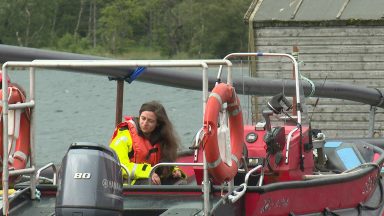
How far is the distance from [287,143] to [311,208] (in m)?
0.57

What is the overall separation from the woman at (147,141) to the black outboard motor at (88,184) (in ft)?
5.31

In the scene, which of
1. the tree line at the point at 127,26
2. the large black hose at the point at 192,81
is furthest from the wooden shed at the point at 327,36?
the tree line at the point at 127,26

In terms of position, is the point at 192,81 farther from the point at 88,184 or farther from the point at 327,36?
the point at 327,36

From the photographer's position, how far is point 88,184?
7105 millimetres

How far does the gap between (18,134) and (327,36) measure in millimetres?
14934

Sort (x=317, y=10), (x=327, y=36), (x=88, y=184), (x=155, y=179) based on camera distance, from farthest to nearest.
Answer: (x=317, y=10) → (x=327, y=36) → (x=155, y=179) → (x=88, y=184)

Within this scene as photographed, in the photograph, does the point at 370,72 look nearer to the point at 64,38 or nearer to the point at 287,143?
the point at 287,143

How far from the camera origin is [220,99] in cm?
735

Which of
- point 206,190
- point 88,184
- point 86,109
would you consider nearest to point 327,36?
point 206,190

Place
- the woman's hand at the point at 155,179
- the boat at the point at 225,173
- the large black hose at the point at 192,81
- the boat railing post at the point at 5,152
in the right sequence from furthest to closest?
1. the large black hose at the point at 192,81
2. the woman's hand at the point at 155,179
3. the boat railing post at the point at 5,152
4. the boat at the point at 225,173

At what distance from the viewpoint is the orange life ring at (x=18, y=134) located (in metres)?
7.90

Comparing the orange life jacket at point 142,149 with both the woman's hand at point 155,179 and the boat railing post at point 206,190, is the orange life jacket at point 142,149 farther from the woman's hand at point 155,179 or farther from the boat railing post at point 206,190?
the boat railing post at point 206,190

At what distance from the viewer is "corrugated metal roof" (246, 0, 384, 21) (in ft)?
72.3

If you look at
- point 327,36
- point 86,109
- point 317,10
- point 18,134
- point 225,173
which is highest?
point 317,10
